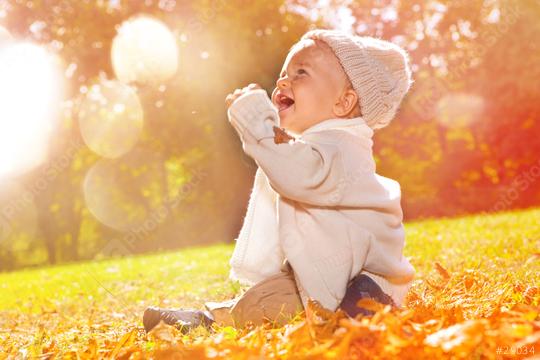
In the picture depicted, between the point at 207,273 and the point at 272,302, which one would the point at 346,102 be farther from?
the point at 207,273

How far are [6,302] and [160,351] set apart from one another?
4.93 m

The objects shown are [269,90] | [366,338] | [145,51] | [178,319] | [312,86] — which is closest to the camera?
[366,338]

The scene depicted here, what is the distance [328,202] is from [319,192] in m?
0.08

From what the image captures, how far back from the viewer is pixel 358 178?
298 centimetres

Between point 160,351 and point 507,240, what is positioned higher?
point 160,351

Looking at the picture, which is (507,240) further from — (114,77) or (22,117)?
(22,117)

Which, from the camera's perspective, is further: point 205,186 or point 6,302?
point 205,186

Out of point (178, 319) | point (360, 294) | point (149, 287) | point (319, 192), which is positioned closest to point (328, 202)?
point (319, 192)

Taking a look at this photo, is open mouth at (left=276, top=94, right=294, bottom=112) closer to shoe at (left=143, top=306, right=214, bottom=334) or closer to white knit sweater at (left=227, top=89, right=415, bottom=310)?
white knit sweater at (left=227, top=89, right=415, bottom=310)

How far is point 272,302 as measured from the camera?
3201 mm

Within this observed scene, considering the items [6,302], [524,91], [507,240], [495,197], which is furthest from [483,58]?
[6,302]

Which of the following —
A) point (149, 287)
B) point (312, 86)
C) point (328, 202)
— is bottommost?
point (149, 287)

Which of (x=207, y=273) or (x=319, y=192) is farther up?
(x=319, y=192)

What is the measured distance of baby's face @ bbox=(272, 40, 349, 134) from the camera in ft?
10.3
